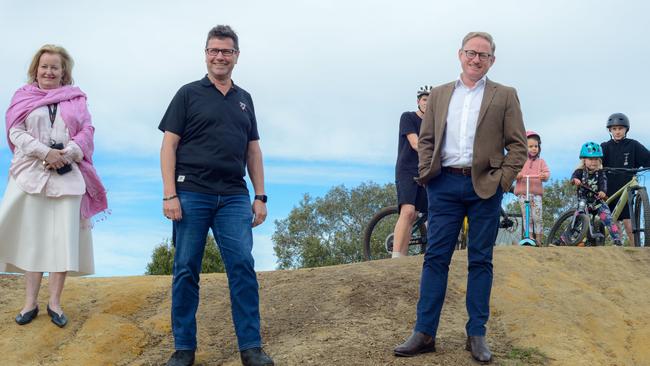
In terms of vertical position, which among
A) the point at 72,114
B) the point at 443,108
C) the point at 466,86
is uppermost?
the point at 466,86

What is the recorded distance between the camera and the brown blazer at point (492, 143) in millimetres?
5527

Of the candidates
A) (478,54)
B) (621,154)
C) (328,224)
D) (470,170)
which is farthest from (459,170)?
(328,224)

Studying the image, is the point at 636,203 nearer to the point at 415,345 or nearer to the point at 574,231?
the point at 574,231

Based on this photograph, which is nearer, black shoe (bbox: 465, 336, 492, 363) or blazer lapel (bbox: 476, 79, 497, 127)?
blazer lapel (bbox: 476, 79, 497, 127)

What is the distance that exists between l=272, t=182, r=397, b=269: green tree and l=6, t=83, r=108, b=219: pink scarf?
21771 mm

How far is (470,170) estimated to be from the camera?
18.4 feet

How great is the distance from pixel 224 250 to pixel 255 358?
847mm

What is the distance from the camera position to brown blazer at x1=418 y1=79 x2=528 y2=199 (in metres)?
5.53

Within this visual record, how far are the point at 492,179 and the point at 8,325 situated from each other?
4.94m

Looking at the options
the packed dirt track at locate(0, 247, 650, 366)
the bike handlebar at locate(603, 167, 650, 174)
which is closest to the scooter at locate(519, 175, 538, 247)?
the bike handlebar at locate(603, 167, 650, 174)

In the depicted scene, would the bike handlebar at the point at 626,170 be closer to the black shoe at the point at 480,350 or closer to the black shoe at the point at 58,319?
the black shoe at the point at 480,350

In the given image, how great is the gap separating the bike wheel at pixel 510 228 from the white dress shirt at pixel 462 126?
5945mm

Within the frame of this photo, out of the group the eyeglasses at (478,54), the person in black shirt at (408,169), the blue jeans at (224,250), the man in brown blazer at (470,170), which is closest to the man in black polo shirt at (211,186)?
the blue jeans at (224,250)

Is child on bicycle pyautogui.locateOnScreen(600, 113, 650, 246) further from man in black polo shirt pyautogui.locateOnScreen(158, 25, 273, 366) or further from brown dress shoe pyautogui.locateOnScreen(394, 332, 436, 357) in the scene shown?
man in black polo shirt pyautogui.locateOnScreen(158, 25, 273, 366)
